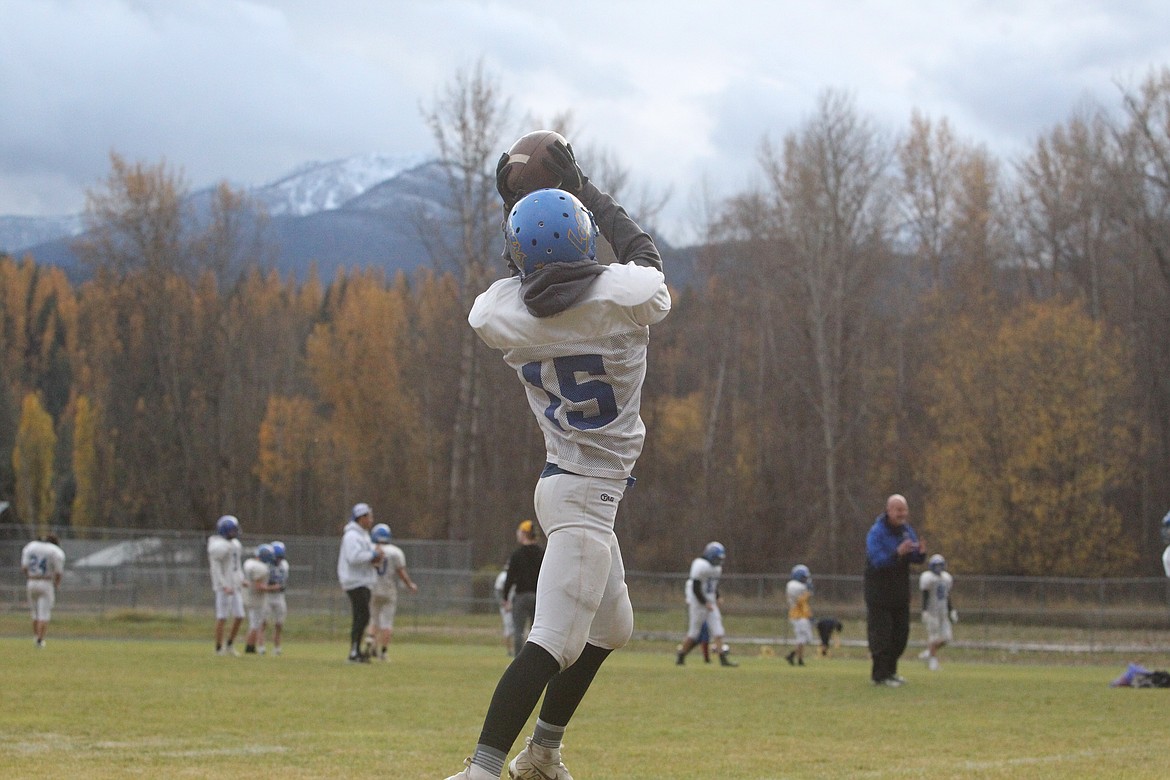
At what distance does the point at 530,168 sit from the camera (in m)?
5.62

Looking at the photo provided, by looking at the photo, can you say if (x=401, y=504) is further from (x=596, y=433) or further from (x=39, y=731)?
(x=596, y=433)

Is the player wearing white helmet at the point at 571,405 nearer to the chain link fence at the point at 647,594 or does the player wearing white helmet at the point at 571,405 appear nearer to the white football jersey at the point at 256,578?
the white football jersey at the point at 256,578

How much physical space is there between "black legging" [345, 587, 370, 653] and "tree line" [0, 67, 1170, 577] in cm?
2575

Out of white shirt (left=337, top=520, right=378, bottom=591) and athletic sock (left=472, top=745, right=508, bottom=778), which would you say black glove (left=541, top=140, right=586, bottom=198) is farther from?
white shirt (left=337, top=520, right=378, bottom=591)

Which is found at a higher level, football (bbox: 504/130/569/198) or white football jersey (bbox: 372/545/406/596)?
football (bbox: 504/130/569/198)

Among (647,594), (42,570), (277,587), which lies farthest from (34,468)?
(277,587)

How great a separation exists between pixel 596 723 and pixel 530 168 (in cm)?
593

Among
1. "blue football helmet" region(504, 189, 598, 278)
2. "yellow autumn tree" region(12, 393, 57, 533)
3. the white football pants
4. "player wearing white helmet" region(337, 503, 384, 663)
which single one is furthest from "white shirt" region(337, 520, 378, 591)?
"yellow autumn tree" region(12, 393, 57, 533)

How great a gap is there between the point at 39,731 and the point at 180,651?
1295 cm

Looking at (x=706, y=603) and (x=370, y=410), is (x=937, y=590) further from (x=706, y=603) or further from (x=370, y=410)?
(x=370, y=410)

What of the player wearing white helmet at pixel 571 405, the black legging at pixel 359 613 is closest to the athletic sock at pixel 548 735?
the player wearing white helmet at pixel 571 405

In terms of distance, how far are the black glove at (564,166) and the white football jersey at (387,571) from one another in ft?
51.1

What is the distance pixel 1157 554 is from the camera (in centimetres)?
4434

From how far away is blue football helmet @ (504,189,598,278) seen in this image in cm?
514
